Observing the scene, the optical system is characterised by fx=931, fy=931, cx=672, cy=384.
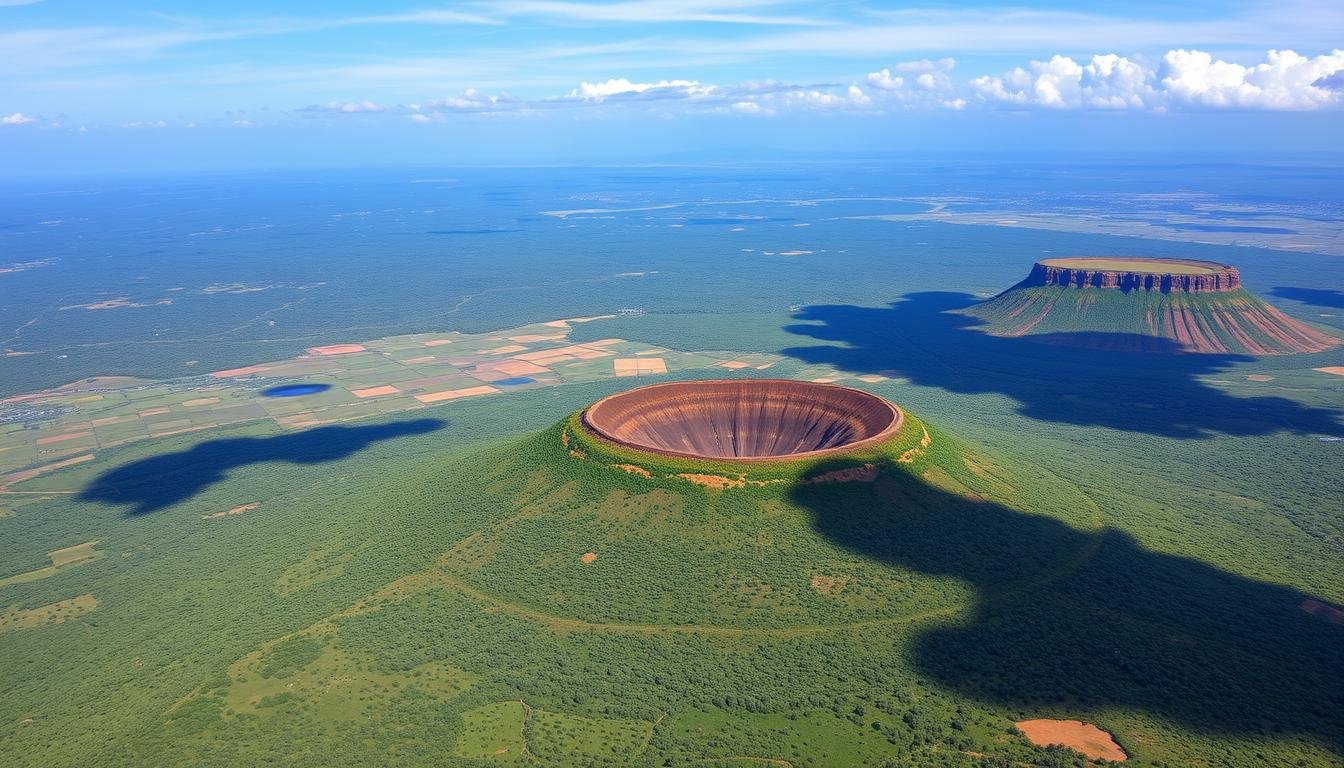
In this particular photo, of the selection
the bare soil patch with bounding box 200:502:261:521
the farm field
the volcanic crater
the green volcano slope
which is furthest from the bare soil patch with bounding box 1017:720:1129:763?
the green volcano slope

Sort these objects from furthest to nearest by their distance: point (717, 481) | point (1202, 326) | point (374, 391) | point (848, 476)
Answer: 1. point (1202, 326)
2. point (374, 391)
3. point (848, 476)
4. point (717, 481)

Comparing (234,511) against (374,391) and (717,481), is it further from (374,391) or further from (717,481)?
(374,391)

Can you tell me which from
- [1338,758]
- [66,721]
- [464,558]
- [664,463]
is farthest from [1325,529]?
[66,721]

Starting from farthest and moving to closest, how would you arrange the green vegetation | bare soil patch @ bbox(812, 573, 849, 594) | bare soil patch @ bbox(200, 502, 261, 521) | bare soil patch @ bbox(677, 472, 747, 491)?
bare soil patch @ bbox(200, 502, 261, 521)
bare soil patch @ bbox(677, 472, 747, 491)
bare soil patch @ bbox(812, 573, 849, 594)
the green vegetation

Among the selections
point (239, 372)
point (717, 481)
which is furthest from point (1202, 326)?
point (239, 372)

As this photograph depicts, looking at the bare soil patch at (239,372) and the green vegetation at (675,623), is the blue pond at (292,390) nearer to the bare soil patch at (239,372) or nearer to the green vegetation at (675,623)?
the bare soil patch at (239,372)

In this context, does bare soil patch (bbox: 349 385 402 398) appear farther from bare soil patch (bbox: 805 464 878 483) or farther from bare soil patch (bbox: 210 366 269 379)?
bare soil patch (bbox: 805 464 878 483)
